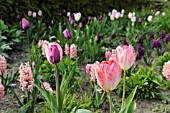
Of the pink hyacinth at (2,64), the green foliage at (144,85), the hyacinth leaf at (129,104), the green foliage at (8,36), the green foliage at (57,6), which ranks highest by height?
the green foliage at (57,6)

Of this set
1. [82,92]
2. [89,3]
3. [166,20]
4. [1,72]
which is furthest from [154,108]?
[89,3]

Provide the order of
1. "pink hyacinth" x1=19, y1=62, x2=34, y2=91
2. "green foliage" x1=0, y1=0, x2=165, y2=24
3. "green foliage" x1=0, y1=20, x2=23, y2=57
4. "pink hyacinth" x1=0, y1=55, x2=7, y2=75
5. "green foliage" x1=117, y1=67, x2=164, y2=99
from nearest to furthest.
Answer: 1. "pink hyacinth" x1=19, y1=62, x2=34, y2=91
2. "pink hyacinth" x1=0, y1=55, x2=7, y2=75
3. "green foliage" x1=117, y1=67, x2=164, y2=99
4. "green foliage" x1=0, y1=20, x2=23, y2=57
5. "green foliage" x1=0, y1=0, x2=165, y2=24

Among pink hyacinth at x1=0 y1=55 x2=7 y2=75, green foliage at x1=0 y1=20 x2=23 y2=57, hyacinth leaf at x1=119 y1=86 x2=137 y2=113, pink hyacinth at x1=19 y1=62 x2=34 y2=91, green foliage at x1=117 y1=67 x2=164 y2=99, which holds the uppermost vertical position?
green foliage at x1=0 y1=20 x2=23 y2=57

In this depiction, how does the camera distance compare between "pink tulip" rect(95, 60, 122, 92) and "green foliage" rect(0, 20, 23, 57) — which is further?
"green foliage" rect(0, 20, 23, 57)

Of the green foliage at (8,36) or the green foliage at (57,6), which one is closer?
the green foliage at (8,36)

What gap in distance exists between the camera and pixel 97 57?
486cm

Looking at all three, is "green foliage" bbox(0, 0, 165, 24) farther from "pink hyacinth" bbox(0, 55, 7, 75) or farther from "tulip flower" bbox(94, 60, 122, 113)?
"tulip flower" bbox(94, 60, 122, 113)

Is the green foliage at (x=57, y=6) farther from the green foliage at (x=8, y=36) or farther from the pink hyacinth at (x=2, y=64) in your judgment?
the pink hyacinth at (x=2, y=64)

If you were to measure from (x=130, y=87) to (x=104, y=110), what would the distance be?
0.43 metres

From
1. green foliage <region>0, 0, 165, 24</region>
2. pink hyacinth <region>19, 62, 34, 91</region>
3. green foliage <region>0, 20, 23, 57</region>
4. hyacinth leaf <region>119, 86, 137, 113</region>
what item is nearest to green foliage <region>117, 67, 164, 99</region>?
pink hyacinth <region>19, 62, 34, 91</region>

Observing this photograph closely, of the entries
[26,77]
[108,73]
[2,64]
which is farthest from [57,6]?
[108,73]

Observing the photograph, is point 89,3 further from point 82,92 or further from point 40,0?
point 82,92

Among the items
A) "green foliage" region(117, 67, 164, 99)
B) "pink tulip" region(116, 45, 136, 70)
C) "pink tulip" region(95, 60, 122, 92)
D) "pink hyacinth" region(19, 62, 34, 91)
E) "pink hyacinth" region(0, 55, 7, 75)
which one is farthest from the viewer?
"green foliage" region(117, 67, 164, 99)

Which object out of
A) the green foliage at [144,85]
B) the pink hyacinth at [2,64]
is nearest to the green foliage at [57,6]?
the green foliage at [144,85]
